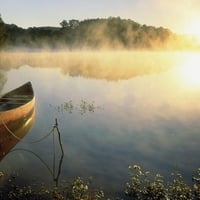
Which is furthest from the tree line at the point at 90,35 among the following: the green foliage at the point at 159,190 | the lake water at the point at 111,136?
the green foliage at the point at 159,190

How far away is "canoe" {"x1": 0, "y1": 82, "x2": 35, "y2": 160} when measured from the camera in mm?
19359

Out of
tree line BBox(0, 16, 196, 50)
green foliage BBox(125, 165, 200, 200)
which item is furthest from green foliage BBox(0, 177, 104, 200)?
tree line BBox(0, 16, 196, 50)

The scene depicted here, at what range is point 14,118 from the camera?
20.9 m

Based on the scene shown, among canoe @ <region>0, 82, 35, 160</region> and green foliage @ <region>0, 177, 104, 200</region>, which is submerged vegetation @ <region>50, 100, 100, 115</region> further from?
green foliage @ <region>0, 177, 104, 200</region>

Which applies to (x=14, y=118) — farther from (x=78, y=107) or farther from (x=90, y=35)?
(x=90, y=35)

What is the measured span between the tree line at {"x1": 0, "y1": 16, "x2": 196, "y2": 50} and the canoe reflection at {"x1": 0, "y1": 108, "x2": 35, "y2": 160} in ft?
455

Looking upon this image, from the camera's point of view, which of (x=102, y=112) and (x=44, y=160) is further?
(x=102, y=112)

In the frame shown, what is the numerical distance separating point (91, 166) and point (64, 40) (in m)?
154

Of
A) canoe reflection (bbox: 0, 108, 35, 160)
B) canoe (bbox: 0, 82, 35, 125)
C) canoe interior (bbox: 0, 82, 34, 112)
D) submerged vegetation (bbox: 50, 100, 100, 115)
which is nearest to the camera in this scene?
canoe reflection (bbox: 0, 108, 35, 160)

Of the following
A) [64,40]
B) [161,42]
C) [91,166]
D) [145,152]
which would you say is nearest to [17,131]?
[91,166]

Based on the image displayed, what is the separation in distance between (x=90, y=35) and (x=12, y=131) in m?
149

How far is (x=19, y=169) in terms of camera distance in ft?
56.3

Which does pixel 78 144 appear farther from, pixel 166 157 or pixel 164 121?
pixel 164 121

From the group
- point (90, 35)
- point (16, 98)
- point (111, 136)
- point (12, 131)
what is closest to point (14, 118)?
point (12, 131)
